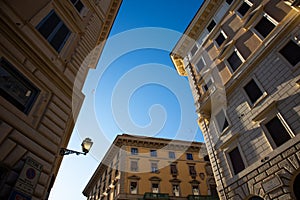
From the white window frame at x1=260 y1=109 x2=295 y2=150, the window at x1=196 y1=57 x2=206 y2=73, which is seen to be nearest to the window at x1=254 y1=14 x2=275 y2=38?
the white window frame at x1=260 y1=109 x2=295 y2=150

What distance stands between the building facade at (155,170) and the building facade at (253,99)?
17.4 m

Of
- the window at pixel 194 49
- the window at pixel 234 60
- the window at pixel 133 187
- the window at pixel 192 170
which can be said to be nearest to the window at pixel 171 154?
the window at pixel 192 170

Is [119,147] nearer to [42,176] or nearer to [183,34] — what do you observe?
[183,34]

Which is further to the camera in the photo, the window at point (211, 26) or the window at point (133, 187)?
the window at point (133, 187)

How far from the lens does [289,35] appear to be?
1047 cm

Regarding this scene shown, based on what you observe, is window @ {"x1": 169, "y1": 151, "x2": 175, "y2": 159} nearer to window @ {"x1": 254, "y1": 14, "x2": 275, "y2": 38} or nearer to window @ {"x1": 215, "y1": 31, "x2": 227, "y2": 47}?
window @ {"x1": 215, "y1": 31, "x2": 227, "y2": 47}

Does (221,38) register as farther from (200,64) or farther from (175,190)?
(175,190)

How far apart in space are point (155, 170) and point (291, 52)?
1000 inches

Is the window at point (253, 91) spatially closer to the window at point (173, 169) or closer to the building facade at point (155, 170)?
the building facade at point (155, 170)

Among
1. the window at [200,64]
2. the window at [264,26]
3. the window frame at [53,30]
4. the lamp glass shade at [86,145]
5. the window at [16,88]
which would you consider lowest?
the lamp glass shade at [86,145]

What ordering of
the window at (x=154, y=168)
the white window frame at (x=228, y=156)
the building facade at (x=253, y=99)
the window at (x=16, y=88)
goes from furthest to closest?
1. the window at (x=154, y=168)
2. the white window frame at (x=228, y=156)
3. the building facade at (x=253, y=99)
4. the window at (x=16, y=88)

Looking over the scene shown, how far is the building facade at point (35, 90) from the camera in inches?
193

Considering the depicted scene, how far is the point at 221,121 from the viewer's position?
1357cm

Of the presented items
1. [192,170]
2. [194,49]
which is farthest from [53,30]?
[192,170]
